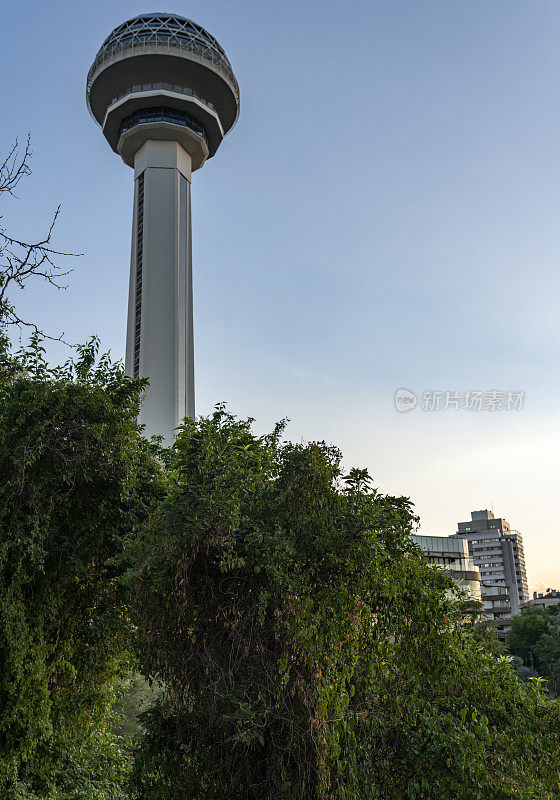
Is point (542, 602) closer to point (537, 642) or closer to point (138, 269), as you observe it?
point (537, 642)

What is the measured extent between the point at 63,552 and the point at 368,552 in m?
5.14

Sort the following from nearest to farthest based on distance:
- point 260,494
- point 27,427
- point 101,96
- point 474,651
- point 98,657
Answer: point 260,494, point 474,651, point 27,427, point 98,657, point 101,96

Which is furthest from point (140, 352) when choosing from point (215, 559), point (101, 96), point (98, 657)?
point (215, 559)

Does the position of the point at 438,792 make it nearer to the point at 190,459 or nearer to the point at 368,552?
the point at 368,552

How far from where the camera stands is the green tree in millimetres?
6520

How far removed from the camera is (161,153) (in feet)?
185

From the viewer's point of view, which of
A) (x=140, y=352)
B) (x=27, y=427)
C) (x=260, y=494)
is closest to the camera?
(x=260, y=494)

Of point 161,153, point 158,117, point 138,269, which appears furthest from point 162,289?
point 158,117

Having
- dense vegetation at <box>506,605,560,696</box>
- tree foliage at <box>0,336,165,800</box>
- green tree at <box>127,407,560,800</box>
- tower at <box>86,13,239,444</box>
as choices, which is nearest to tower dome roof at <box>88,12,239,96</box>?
tower at <box>86,13,239,444</box>

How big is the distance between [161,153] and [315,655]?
56411 millimetres

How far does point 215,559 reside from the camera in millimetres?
6926

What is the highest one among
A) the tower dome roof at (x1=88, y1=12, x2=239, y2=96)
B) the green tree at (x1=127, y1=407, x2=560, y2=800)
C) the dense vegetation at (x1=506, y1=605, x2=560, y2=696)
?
→ the tower dome roof at (x1=88, y1=12, x2=239, y2=96)

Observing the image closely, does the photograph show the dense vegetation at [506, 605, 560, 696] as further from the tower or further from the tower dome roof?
the tower dome roof

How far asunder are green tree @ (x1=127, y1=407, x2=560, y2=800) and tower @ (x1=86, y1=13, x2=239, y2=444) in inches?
1757
